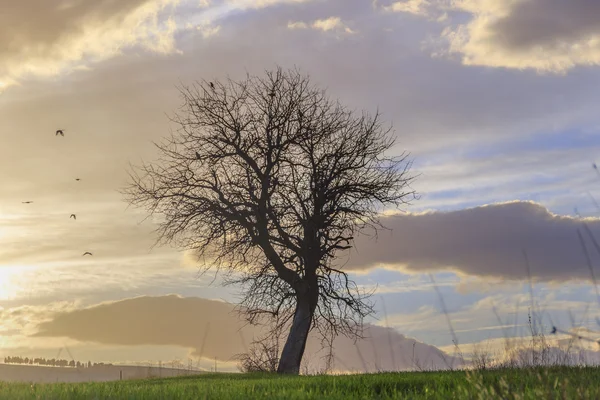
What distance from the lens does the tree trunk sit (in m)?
22.4

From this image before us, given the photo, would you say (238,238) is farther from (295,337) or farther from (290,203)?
(295,337)

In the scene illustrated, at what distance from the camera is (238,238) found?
22969 mm

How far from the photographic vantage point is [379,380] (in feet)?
39.6

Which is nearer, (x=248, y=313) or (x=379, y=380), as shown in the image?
(x=379, y=380)

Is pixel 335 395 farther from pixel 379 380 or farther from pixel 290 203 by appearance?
pixel 290 203

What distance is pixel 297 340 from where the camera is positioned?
22500 millimetres

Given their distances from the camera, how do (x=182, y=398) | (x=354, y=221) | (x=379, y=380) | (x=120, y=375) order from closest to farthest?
1. (x=182, y=398)
2. (x=379, y=380)
3. (x=120, y=375)
4. (x=354, y=221)

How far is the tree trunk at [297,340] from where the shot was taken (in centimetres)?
2239

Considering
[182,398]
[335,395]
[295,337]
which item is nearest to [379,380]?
[335,395]

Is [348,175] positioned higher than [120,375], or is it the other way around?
[348,175]

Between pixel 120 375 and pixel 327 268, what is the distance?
8306 millimetres

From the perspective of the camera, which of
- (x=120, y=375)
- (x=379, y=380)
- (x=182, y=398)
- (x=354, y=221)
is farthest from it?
(x=354, y=221)

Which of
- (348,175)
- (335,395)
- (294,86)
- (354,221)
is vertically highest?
(294,86)

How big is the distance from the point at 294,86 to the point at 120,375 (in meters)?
12.6
